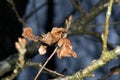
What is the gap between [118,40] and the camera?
2584 millimetres

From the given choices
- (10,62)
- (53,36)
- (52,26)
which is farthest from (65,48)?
(52,26)

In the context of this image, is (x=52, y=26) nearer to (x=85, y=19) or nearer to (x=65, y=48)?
(x=85, y=19)

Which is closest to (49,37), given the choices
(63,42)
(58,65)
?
(63,42)

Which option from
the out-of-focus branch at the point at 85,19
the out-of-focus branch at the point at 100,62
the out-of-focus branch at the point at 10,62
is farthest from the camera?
the out-of-focus branch at the point at 85,19

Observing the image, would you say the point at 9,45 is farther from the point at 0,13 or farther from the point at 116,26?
the point at 116,26

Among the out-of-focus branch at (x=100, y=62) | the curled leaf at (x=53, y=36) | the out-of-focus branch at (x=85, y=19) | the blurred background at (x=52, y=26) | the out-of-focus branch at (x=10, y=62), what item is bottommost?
the out-of-focus branch at (x=100, y=62)

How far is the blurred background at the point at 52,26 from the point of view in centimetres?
255

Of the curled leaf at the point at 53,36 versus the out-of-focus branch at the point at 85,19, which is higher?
the out-of-focus branch at the point at 85,19

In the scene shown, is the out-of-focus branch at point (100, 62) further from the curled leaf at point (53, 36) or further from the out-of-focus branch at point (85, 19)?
the out-of-focus branch at point (85, 19)

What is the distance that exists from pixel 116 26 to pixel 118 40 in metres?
0.13

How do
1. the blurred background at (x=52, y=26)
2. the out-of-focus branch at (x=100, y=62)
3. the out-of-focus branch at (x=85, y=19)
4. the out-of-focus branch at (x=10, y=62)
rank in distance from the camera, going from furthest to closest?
the blurred background at (x=52, y=26)
the out-of-focus branch at (x=85, y=19)
the out-of-focus branch at (x=10, y=62)
the out-of-focus branch at (x=100, y=62)

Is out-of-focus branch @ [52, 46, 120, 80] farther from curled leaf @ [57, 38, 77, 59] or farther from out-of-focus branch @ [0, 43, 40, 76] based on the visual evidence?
out-of-focus branch @ [0, 43, 40, 76]

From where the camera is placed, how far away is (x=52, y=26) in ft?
8.48

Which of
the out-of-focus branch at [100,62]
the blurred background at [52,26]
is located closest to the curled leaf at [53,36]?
the out-of-focus branch at [100,62]
